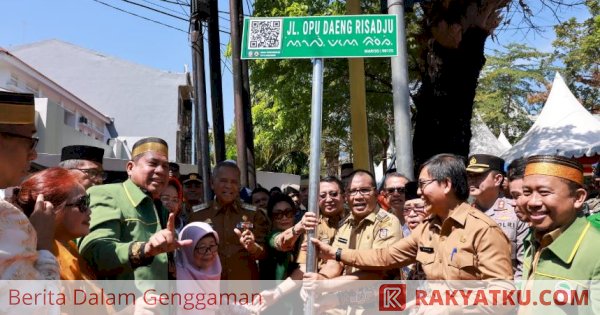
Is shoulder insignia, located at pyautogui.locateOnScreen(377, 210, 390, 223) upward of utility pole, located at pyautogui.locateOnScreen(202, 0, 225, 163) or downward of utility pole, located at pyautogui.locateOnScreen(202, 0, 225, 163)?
downward

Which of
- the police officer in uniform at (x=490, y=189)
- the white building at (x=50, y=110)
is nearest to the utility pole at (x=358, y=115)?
the police officer in uniform at (x=490, y=189)

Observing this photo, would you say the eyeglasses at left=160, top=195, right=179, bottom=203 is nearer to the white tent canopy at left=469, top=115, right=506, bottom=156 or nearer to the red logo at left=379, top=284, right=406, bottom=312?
the red logo at left=379, top=284, right=406, bottom=312

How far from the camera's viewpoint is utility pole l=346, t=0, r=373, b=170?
291 inches

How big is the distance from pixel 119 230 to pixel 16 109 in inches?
51.1

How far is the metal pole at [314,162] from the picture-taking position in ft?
10.8

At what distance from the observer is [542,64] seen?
31109 mm

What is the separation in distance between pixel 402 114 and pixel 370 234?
107 inches

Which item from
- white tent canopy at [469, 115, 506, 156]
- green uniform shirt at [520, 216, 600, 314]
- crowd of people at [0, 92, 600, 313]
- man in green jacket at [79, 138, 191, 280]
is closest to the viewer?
crowd of people at [0, 92, 600, 313]

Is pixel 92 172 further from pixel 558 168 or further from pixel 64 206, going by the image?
pixel 558 168

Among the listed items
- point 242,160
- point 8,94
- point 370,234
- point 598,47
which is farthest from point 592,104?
point 8,94

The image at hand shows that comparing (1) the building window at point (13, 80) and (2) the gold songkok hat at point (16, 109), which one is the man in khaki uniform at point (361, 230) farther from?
(1) the building window at point (13, 80)

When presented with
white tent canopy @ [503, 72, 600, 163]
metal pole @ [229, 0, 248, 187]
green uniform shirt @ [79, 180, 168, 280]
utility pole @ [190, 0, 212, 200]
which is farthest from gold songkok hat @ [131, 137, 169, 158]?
white tent canopy @ [503, 72, 600, 163]

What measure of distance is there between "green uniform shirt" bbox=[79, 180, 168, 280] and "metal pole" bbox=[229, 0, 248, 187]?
6.21 metres

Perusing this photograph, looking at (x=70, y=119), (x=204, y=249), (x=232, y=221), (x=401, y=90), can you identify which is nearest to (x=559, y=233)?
(x=204, y=249)
